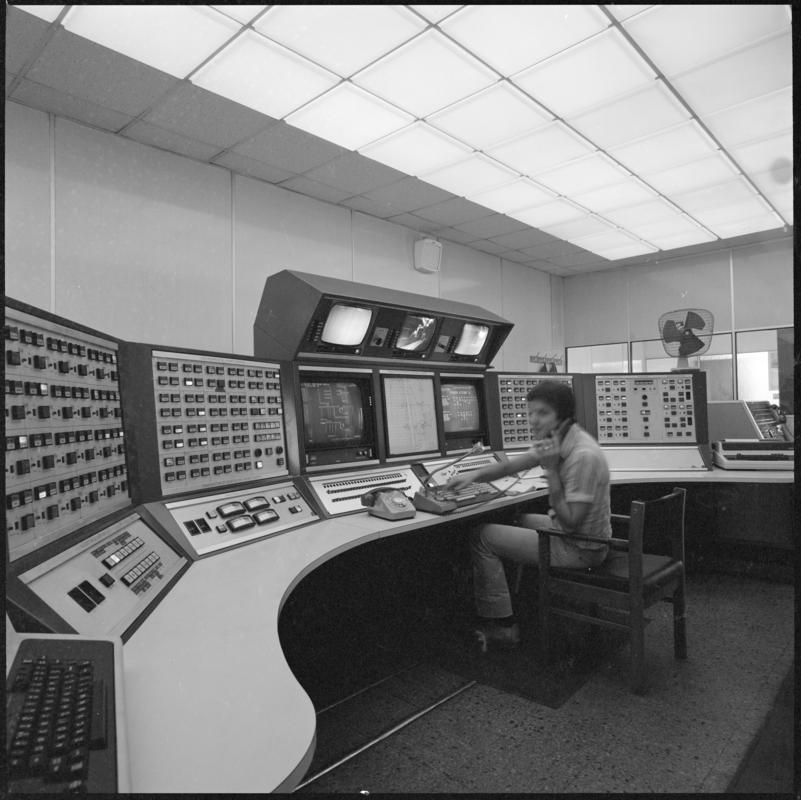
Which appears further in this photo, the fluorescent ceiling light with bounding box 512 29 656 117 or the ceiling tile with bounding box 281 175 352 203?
the ceiling tile with bounding box 281 175 352 203

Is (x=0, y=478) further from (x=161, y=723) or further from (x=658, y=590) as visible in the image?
(x=658, y=590)

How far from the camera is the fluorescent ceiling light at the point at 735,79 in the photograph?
8.62 feet

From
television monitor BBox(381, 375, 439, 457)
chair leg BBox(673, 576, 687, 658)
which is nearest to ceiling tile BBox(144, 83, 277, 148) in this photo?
television monitor BBox(381, 375, 439, 457)

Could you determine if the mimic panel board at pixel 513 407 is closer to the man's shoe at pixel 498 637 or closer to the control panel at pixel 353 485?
the control panel at pixel 353 485

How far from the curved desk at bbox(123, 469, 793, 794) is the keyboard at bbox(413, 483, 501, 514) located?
2.35 ft

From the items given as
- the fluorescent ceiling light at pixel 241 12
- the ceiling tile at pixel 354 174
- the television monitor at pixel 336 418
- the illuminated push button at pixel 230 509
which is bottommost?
the illuminated push button at pixel 230 509

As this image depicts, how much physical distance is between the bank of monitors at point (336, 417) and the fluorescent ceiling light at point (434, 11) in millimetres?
1502

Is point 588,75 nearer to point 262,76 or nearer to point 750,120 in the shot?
point 750,120

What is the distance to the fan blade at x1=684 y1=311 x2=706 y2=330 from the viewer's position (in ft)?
10.9

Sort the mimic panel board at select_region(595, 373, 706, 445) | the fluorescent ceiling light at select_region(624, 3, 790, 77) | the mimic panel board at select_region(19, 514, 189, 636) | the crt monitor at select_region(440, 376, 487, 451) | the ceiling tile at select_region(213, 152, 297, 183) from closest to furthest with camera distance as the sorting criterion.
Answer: the mimic panel board at select_region(19, 514, 189, 636) → the fluorescent ceiling light at select_region(624, 3, 790, 77) → the crt monitor at select_region(440, 376, 487, 451) → the mimic panel board at select_region(595, 373, 706, 445) → the ceiling tile at select_region(213, 152, 297, 183)

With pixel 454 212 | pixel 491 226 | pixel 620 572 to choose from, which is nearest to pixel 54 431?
pixel 620 572

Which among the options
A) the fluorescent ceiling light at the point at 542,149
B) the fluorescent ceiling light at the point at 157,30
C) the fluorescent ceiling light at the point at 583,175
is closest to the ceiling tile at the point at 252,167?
the fluorescent ceiling light at the point at 157,30

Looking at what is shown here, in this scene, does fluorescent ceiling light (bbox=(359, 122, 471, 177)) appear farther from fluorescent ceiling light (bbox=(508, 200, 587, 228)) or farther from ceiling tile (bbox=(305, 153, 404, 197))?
fluorescent ceiling light (bbox=(508, 200, 587, 228))

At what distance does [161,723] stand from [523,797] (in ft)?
1.73
